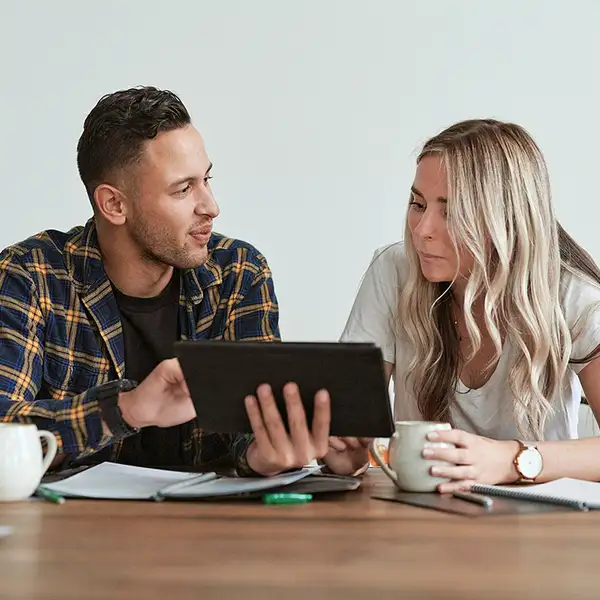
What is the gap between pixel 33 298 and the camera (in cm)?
182

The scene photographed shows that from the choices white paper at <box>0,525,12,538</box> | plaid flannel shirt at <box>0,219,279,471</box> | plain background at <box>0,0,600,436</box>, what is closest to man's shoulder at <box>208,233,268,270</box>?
plaid flannel shirt at <box>0,219,279,471</box>

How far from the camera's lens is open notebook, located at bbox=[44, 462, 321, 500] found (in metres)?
1.26

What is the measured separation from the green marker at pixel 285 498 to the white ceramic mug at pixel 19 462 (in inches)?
11.9

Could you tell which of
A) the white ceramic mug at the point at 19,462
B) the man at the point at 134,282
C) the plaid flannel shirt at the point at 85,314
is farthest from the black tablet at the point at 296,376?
the man at the point at 134,282

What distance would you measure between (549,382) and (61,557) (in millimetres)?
1089

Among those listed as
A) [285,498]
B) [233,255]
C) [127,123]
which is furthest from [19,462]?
[127,123]

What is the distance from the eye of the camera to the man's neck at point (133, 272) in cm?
196

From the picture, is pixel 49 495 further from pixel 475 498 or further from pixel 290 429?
pixel 475 498

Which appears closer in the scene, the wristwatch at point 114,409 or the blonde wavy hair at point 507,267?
the wristwatch at point 114,409

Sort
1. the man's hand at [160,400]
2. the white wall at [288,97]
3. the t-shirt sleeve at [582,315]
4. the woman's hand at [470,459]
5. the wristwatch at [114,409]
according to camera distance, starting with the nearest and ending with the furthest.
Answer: the woman's hand at [470,459] < the man's hand at [160,400] < the wristwatch at [114,409] < the t-shirt sleeve at [582,315] < the white wall at [288,97]

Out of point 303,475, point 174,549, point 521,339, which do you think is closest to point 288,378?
point 303,475

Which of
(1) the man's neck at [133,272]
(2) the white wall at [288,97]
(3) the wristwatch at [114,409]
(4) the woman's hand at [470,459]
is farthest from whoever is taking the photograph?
(2) the white wall at [288,97]

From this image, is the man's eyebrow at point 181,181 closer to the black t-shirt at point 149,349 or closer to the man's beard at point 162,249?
the man's beard at point 162,249

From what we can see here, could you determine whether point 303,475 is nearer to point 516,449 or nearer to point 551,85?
point 516,449
